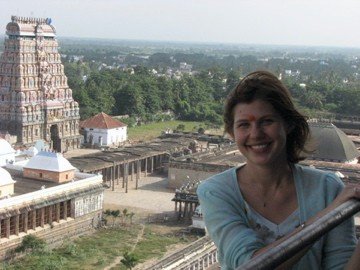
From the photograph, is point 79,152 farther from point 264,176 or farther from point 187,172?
point 264,176

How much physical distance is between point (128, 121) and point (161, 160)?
67.3 ft

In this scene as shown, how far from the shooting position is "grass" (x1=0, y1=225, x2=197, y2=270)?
27.2m

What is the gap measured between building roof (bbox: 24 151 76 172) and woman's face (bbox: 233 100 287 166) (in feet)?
97.6

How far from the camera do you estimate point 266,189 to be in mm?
3910

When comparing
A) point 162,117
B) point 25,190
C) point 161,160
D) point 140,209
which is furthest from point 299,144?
point 162,117

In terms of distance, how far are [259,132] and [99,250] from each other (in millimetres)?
26672

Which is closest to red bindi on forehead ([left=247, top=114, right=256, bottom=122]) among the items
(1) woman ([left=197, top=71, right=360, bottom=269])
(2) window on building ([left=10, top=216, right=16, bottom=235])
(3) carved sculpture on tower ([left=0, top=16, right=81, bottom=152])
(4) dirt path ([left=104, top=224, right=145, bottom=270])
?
(1) woman ([left=197, top=71, right=360, bottom=269])

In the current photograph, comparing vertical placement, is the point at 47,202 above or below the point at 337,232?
below

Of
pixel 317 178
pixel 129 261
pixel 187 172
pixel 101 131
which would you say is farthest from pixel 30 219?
pixel 101 131

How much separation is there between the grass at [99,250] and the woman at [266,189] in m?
23.6

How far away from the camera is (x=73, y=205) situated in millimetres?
32406

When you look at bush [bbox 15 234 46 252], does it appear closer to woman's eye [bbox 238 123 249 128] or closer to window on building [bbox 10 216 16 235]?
window on building [bbox 10 216 16 235]

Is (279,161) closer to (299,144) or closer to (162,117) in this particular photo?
(299,144)

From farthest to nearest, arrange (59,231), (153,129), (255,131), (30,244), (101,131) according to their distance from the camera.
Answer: (153,129) → (101,131) → (59,231) → (30,244) → (255,131)
